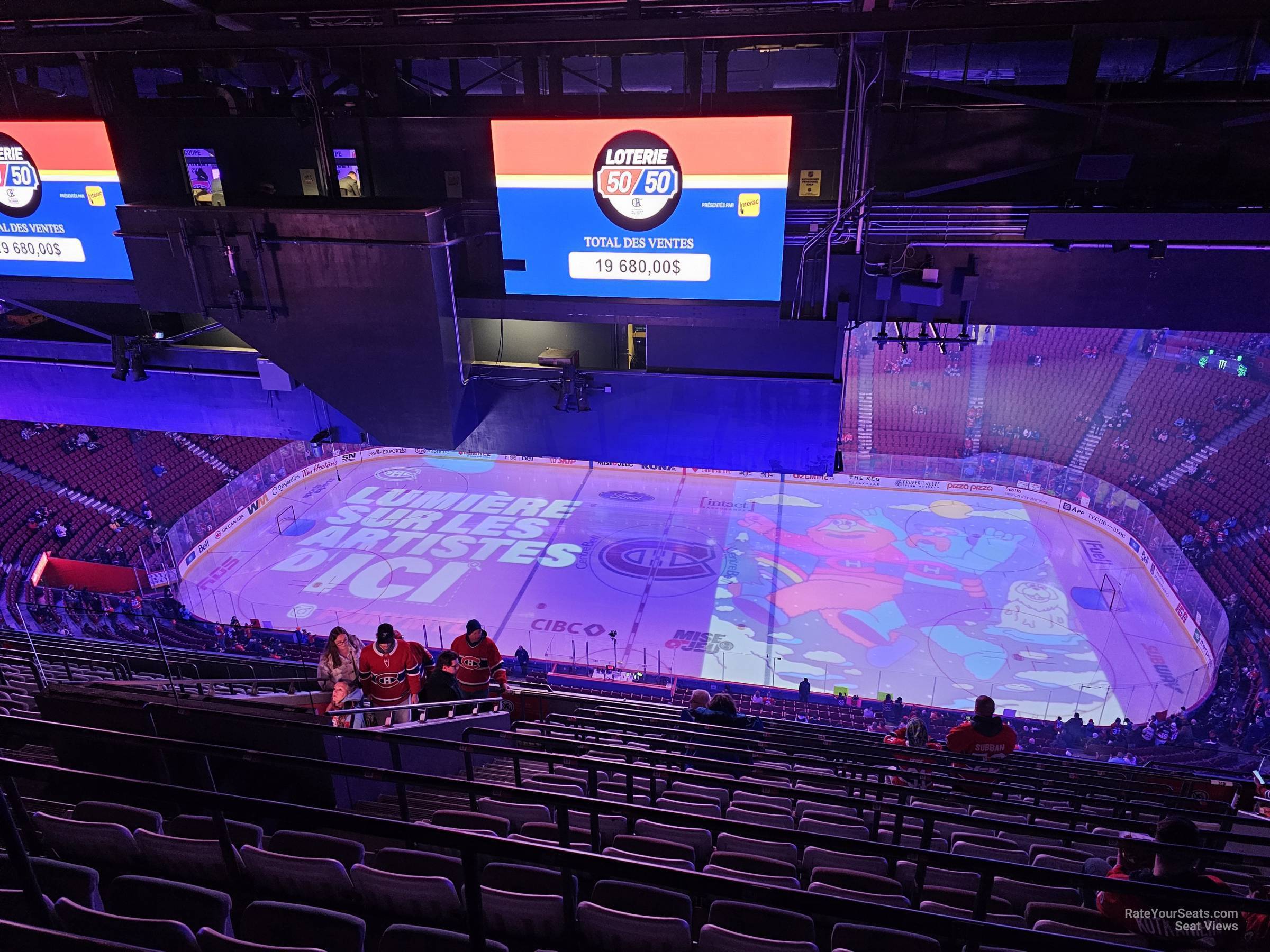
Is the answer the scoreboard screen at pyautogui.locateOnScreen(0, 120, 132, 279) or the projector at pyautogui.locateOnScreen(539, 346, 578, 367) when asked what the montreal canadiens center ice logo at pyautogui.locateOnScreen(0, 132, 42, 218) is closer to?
the scoreboard screen at pyautogui.locateOnScreen(0, 120, 132, 279)

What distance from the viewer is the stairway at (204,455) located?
21828 millimetres

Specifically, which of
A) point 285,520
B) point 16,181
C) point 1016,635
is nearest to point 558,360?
point 16,181

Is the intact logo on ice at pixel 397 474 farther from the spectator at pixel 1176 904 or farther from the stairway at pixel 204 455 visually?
the spectator at pixel 1176 904

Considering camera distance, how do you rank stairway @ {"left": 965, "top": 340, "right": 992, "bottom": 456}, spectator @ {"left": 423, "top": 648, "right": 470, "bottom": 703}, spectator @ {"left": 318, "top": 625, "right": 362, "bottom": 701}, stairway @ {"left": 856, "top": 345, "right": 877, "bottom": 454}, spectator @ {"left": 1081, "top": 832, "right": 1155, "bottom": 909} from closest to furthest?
spectator @ {"left": 1081, "top": 832, "right": 1155, "bottom": 909} < spectator @ {"left": 423, "top": 648, "right": 470, "bottom": 703} < spectator @ {"left": 318, "top": 625, "right": 362, "bottom": 701} < stairway @ {"left": 965, "top": 340, "right": 992, "bottom": 456} < stairway @ {"left": 856, "top": 345, "right": 877, "bottom": 454}

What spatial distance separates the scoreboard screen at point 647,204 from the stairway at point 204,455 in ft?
56.8

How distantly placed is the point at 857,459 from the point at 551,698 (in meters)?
13.8

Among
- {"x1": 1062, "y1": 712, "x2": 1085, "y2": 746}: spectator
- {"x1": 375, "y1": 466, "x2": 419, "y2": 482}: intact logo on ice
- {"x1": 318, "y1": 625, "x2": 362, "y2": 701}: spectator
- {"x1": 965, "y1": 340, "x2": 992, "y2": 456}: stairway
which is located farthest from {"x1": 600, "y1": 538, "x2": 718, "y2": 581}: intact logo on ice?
{"x1": 965, "y1": 340, "x2": 992, "y2": 456}: stairway

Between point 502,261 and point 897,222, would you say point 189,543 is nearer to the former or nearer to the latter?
point 502,261

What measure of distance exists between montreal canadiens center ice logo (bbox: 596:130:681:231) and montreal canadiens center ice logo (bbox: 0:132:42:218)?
7.08 meters

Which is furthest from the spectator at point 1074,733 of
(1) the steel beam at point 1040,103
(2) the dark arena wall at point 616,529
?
(1) the steel beam at point 1040,103

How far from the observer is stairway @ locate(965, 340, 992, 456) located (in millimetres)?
23781

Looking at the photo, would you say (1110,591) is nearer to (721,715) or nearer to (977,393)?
(977,393)

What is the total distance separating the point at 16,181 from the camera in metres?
9.21

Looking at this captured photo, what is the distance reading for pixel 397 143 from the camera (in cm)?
939
